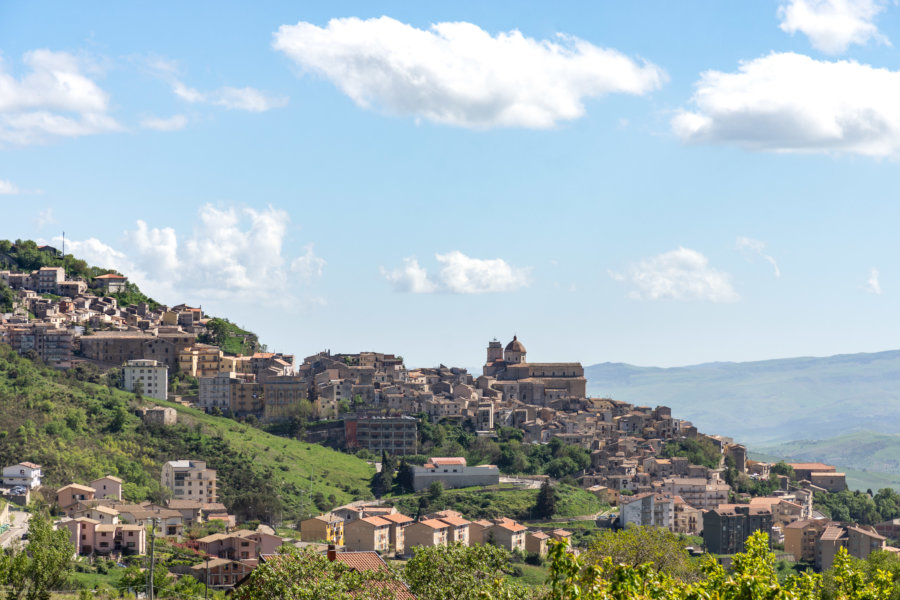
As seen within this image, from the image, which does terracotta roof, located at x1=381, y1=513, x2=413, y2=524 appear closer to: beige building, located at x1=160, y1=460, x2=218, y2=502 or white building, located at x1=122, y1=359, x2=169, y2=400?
beige building, located at x1=160, y1=460, x2=218, y2=502

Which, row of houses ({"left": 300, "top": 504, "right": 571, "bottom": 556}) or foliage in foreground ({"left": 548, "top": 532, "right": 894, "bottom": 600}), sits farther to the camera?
row of houses ({"left": 300, "top": 504, "right": 571, "bottom": 556})

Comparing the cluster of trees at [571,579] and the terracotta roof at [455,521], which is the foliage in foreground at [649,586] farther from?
the terracotta roof at [455,521]

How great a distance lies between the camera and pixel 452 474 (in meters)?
73.1

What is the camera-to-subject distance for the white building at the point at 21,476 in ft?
186

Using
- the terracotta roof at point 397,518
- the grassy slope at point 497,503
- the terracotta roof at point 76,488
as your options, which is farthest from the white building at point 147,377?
the terracotta roof at point 397,518

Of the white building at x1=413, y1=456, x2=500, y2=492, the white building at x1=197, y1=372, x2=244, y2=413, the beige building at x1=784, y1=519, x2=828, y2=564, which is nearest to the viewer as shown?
the beige building at x1=784, y1=519, x2=828, y2=564

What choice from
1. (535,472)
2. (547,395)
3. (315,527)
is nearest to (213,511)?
(315,527)

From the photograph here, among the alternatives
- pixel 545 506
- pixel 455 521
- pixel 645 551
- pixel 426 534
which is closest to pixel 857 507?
pixel 545 506

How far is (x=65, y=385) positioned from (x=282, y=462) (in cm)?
1466

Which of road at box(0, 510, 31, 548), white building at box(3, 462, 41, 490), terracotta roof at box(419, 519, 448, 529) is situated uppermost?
white building at box(3, 462, 41, 490)

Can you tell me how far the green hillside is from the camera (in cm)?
6131

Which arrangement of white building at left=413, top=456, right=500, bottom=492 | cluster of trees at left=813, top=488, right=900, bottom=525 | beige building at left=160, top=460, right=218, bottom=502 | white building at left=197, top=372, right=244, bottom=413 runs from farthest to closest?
cluster of trees at left=813, top=488, right=900, bottom=525
white building at left=197, top=372, right=244, bottom=413
white building at left=413, top=456, right=500, bottom=492
beige building at left=160, top=460, right=218, bottom=502

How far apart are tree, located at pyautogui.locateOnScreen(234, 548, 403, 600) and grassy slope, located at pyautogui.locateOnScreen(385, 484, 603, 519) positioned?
44059 millimetres

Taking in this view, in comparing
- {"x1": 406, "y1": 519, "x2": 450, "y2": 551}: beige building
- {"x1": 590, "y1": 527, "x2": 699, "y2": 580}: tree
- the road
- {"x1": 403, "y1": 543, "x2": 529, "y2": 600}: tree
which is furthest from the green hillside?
{"x1": 403, "y1": 543, "x2": 529, "y2": 600}: tree
